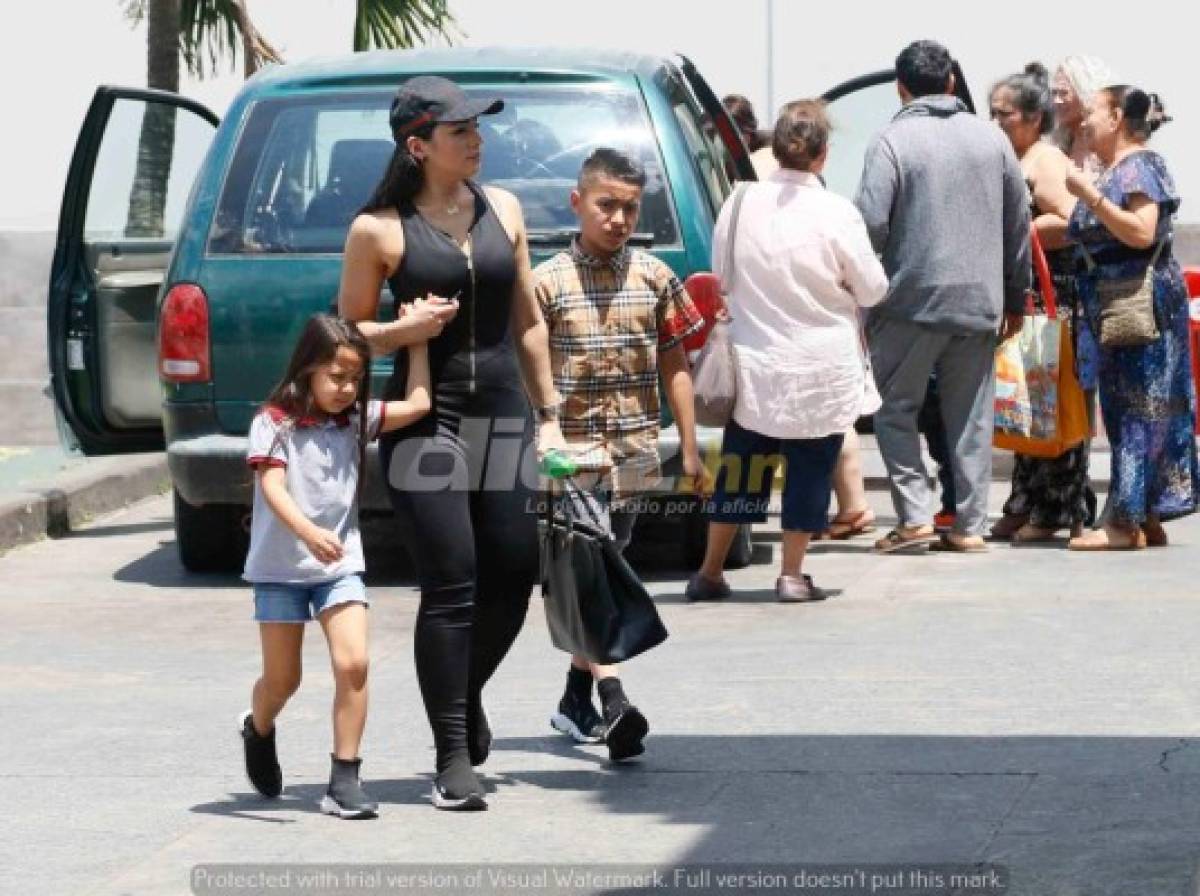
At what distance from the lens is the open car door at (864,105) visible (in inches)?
454

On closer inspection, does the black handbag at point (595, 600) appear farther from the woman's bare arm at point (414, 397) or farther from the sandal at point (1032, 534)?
the sandal at point (1032, 534)

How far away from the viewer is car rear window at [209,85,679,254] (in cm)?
1003

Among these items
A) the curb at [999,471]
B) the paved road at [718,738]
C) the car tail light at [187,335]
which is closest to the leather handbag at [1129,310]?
the paved road at [718,738]

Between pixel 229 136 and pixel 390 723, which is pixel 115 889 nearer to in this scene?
pixel 390 723

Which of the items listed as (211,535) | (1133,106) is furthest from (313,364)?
(1133,106)

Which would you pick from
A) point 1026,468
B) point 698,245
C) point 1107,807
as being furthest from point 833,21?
point 1107,807

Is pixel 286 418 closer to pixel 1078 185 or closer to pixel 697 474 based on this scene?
pixel 697 474

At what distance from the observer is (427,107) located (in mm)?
6789

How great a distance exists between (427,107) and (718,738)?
5.83 ft

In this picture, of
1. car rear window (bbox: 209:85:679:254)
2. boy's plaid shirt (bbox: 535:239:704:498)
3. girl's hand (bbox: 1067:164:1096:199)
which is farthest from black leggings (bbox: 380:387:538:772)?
girl's hand (bbox: 1067:164:1096:199)

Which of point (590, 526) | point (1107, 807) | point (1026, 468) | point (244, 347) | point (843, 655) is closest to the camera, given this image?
point (1107, 807)

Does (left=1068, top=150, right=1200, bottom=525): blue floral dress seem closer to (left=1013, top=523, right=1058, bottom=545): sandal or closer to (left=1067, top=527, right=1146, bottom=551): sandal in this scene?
(left=1067, top=527, right=1146, bottom=551): sandal

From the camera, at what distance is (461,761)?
671 centimetres

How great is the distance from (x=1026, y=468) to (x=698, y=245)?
2072mm
